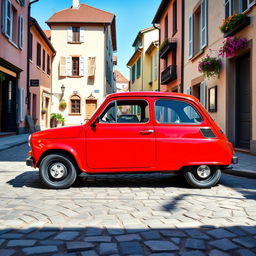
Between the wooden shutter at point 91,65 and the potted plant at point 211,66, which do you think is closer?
the potted plant at point 211,66

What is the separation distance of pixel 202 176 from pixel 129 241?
2.79 meters

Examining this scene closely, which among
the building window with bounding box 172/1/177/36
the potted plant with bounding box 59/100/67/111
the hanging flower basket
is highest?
the building window with bounding box 172/1/177/36

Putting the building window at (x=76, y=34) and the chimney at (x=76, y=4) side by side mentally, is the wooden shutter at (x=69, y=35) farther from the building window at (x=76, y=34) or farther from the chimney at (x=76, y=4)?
the chimney at (x=76, y=4)

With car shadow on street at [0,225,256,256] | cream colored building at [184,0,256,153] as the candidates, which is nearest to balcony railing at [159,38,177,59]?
cream colored building at [184,0,256,153]

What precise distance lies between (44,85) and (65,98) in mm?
3139

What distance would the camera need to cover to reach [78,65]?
28844 millimetres

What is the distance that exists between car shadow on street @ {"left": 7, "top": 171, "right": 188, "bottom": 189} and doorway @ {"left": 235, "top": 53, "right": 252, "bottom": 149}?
446 cm

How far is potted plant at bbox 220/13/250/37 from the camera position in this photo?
9372 mm

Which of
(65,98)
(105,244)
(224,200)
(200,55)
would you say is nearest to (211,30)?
(200,55)

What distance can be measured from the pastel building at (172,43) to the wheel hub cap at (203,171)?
12.0m

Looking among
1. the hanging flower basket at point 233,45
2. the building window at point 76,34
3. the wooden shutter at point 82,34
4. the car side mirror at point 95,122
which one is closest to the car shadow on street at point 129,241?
the car side mirror at point 95,122

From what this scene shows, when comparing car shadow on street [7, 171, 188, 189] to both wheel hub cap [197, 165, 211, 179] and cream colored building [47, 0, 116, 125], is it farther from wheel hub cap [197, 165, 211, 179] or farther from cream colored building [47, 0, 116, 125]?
cream colored building [47, 0, 116, 125]

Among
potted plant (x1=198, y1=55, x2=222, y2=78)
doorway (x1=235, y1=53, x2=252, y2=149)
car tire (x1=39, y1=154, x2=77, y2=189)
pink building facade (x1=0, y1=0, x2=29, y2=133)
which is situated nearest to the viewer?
car tire (x1=39, y1=154, x2=77, y2=189)

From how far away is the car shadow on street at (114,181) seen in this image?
5.61 m
